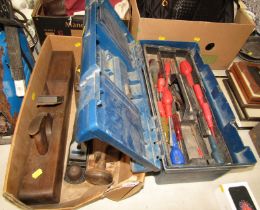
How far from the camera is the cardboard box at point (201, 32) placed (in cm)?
96

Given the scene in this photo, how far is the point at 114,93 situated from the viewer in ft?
1.90

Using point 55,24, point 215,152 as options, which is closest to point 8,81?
point 55,24

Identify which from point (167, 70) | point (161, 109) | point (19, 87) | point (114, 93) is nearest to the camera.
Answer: point (114, 93)

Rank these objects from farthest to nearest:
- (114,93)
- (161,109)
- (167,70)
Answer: (167,70)
(161,109)
(114,93)

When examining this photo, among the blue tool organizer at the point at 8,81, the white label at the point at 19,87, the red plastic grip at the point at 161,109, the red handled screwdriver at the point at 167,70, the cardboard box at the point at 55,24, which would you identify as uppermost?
the cardboard box at the point at 55,24

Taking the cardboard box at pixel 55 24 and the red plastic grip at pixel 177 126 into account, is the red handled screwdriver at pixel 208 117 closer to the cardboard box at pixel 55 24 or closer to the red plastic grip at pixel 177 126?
the red plastic grip at pixel 177 126

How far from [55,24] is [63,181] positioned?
71 cm

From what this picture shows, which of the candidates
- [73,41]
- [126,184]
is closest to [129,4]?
[73,41]

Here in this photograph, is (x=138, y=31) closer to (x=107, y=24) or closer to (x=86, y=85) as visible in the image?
(x=107, y=24)

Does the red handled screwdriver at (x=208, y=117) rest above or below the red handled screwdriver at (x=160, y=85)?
below

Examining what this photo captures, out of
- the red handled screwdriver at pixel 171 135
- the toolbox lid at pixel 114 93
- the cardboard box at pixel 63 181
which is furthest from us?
the red handled screwdriver at pixel 171 135

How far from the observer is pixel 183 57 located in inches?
42.4

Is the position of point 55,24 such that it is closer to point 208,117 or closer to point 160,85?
point 160,85

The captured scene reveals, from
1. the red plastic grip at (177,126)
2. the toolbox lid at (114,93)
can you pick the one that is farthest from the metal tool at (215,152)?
the toolbox lid at (114,93)
